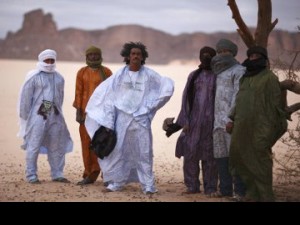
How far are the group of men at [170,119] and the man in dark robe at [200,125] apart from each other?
0.01 m

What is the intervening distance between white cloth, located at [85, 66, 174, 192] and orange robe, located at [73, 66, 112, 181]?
586 millimetres

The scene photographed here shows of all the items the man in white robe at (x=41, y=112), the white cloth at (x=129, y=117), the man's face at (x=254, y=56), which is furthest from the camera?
the man in white robe at (x=41, y=112)

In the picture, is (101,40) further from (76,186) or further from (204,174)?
(204,174)

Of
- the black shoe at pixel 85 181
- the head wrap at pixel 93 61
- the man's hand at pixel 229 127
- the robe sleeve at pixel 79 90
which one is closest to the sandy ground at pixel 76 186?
the black shoe at pixel 85 181

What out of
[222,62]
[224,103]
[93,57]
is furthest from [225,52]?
[93,57]

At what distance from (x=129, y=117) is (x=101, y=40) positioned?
10940cm

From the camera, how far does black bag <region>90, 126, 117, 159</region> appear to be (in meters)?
8.30

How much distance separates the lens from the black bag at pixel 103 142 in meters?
8.30

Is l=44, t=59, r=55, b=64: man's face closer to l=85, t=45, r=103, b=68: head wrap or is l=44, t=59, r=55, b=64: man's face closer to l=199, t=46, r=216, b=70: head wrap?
l=85, t=45, r=103, b=68: head wrap

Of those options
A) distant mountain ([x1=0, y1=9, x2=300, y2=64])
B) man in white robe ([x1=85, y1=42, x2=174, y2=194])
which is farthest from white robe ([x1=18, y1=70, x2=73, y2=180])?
distant mountain ([x1=0, y1=9, x2=300, y2=64])

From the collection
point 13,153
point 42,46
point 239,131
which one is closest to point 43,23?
point 42,46

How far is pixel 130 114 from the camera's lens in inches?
325

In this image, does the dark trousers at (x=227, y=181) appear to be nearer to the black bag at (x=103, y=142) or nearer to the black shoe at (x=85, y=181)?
the black bag at (x=103, y=142)
